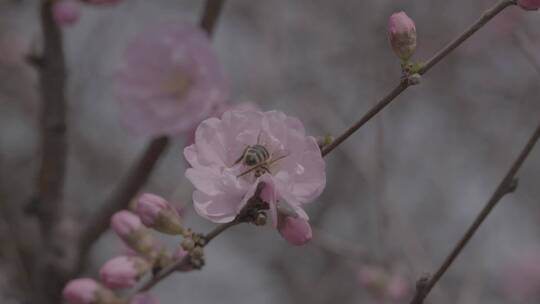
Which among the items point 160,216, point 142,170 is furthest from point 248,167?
point 142,170

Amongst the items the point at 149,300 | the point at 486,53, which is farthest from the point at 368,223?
the point at 149,300

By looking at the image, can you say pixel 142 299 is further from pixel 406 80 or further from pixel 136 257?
pixel 406 80

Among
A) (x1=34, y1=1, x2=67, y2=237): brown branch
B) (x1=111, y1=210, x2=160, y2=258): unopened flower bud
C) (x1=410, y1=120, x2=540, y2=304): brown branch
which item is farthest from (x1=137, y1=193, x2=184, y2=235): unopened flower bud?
(x1=34, y1=1, x2=67, y2=237): brown branch

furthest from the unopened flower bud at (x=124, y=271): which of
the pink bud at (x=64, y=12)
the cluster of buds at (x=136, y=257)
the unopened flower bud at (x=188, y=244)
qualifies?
the pink bud at (x=64, y=12)

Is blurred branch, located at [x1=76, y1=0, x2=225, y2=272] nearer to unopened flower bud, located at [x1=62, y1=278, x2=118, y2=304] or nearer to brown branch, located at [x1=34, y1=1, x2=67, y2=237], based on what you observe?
brown branch, located at [x1=34, y1=1, x2=67, y2=237]

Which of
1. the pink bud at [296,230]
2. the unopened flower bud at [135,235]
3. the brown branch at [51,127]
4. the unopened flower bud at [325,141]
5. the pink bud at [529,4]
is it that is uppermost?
the pink bud at [529,4]

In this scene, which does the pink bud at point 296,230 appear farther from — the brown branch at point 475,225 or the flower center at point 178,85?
the flower center at point 178,85

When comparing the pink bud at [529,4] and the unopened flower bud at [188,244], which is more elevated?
the pink bud at [529,4]
